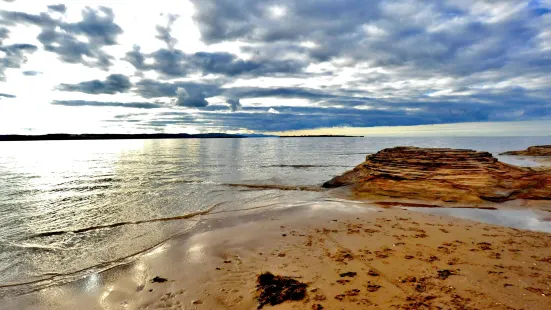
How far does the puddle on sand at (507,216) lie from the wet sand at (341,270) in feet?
4.78

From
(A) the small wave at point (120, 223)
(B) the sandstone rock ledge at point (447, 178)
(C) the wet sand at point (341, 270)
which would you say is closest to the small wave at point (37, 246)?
(A) the small wave at point (120, 223)

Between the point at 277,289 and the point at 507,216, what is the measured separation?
12.2 metres

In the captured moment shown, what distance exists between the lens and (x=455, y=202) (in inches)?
Answer: 608

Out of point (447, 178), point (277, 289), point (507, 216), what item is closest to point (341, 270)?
point (277, 289)

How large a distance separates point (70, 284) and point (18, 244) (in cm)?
497

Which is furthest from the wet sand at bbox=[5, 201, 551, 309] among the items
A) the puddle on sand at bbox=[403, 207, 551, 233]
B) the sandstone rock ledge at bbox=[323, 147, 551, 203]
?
the sandstone rock ledge at bbox=[323, 147, 551, 203]

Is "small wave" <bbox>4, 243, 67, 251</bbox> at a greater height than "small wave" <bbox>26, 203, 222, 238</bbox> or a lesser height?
greater

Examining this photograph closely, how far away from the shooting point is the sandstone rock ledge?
15.7 meters

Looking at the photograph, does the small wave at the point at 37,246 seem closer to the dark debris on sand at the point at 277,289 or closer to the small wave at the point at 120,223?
the small wave at the point at 120,223

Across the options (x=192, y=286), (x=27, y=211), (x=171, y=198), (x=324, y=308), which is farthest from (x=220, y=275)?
→ (x=27, y=211)

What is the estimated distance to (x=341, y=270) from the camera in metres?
6.86

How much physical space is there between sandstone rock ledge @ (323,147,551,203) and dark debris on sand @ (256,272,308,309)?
12.9 m

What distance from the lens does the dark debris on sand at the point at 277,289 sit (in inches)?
224

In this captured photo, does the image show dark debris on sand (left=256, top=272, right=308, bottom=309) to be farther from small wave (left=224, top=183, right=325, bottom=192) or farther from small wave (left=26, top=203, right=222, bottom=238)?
small wave (left=224, top=183, right=325, bottom=192)
